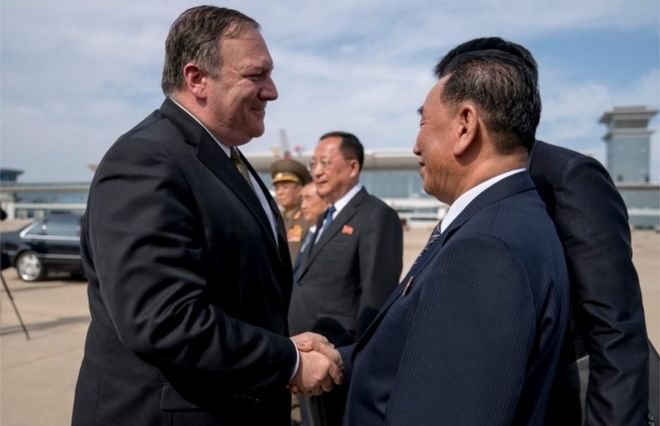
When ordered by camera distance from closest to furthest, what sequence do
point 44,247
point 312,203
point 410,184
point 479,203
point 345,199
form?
1. point 479,203
2. point 345,199
3. point 312,203
4. point 44,247
5. point 410,184

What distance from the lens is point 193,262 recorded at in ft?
4.94

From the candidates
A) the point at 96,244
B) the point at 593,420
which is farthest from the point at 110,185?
the point at 593,420

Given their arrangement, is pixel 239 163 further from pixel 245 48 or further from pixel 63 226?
pixel 63 226

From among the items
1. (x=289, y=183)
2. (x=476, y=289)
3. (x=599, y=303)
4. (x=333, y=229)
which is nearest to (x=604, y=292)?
(x=599, y=303)

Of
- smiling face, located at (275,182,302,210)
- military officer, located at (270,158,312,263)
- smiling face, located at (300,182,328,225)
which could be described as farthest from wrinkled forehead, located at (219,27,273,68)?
smiling face, located at (275,182,302,210)

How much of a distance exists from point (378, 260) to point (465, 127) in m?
2.22

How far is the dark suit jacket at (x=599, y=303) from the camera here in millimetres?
1452

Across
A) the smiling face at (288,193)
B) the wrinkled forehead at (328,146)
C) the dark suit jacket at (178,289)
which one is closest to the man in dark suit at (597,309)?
the dark suit jacket at (178,289)

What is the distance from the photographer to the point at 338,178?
405cm

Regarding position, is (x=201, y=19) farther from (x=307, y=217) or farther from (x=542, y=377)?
(x=307, y=217)

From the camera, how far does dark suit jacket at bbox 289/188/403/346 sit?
353cm

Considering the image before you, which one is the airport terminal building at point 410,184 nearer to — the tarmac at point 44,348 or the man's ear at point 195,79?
the tarmac at point 44,348

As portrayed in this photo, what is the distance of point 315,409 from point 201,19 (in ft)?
5.01

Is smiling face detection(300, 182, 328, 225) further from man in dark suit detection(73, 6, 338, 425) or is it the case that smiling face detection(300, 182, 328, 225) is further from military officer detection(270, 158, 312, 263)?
man in dark suit detection(73, 6, 338, 425)
